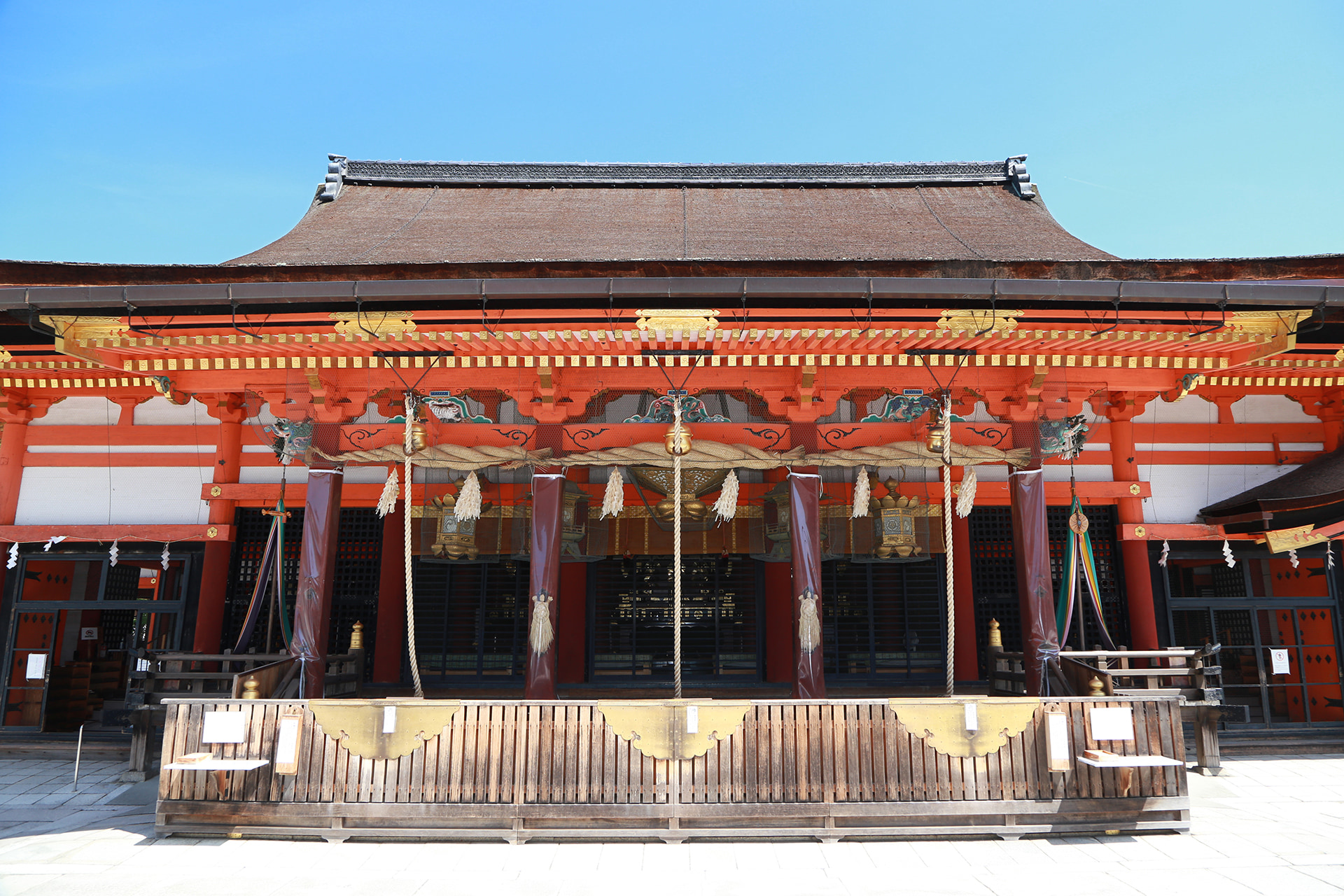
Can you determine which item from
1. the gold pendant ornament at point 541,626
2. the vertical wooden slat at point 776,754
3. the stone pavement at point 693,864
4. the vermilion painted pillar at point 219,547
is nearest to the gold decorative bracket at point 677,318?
the gold pendant ornament at point 541,626

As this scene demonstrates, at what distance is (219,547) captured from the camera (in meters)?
8.91

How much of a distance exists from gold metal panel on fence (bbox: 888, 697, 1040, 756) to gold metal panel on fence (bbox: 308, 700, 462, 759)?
3442mm

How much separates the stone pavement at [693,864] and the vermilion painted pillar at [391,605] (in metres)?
3.41

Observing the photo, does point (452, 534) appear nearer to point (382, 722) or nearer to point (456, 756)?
point (382, 722)

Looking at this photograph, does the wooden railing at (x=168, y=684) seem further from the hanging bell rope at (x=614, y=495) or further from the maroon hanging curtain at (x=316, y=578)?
the hanging bell rope at (x=614, y=495)

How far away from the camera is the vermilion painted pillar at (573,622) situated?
951 centimetres

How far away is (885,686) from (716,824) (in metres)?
4.56

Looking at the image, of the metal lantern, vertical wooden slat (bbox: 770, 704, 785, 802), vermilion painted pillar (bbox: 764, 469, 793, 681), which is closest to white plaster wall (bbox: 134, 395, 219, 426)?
the metal lantern

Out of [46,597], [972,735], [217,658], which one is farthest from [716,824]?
[46,597]

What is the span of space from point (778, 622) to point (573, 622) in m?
2.70

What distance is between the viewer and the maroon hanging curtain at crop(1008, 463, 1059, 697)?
6.96 m

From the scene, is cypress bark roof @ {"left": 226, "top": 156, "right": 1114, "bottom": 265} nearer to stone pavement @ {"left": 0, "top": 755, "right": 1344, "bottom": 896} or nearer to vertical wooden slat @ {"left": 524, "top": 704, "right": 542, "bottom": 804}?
vertical wooden slat @ {"left": 524, "top": 704, "right": 542, "bottom": 804}

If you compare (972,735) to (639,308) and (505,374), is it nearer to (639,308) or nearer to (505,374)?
(639,308)

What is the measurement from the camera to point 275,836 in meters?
5.46
